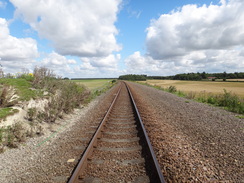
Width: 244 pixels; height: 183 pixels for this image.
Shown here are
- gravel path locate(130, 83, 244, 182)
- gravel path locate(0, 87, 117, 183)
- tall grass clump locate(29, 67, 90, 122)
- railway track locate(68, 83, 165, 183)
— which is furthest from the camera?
tall grass clump locate(29, 67, 90, 122)

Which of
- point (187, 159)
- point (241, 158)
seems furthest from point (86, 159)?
point (241, 158)

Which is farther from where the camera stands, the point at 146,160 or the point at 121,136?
the point at 121,136

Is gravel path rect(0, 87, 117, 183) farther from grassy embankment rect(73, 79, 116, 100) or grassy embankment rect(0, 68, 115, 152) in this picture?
grassy embankment rect(73, 79, 116, 100)

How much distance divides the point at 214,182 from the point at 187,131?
10.1ft

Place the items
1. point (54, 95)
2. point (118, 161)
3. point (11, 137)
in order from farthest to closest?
point (54, 95) < point (11, 137) < point (118, 161)

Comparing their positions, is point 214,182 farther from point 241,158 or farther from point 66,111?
point 66,111

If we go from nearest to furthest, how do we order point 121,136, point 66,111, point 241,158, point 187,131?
point 241,158, point 121,136, point 187,131, point 66,111

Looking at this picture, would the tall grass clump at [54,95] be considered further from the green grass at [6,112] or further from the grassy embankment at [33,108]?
the green grass at [6,112]

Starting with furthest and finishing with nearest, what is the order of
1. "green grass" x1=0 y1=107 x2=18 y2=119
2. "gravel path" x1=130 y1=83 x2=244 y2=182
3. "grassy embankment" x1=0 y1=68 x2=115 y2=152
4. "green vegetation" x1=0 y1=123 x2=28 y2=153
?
"green grass" x1=0 y1=107 x2=18 y2=119, "grassy embankment" x1=0 y1=68 x2=115 y2=152, "green vegetation" x1=0 y1=123 x2=28 y2=153, "gravel path" x1=130 y1=83 x2=244 y2=182

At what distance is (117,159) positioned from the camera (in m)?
3.76

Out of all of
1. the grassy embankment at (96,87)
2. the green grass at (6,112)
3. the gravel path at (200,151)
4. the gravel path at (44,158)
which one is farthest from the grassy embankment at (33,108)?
the grassy embankment at (96,87)

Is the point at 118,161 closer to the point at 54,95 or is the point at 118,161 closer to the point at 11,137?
the point at 11,137

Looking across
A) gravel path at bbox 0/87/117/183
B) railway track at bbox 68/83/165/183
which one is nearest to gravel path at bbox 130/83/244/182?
railway track at bbox 68/83/165/183

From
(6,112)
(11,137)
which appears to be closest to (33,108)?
(6,112)
